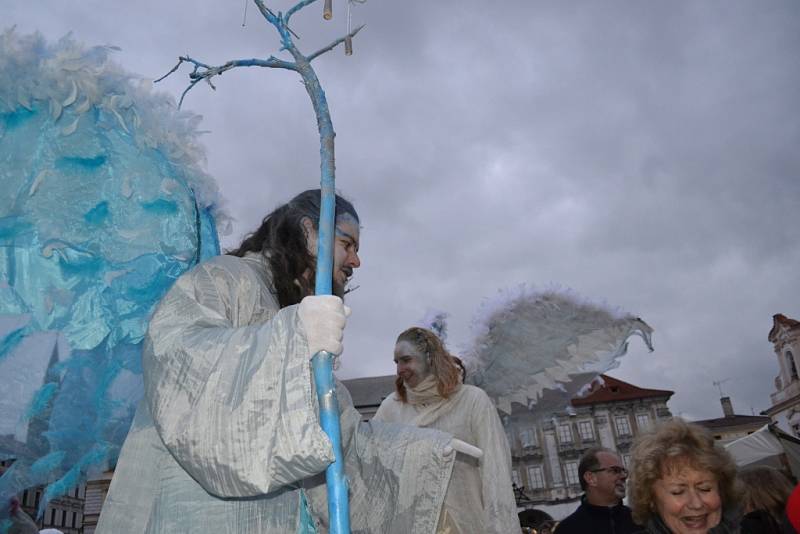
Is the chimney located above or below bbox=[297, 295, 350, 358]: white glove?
above

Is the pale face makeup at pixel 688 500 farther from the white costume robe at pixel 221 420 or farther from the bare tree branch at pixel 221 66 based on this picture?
the bare tree branch at pixel 221 66

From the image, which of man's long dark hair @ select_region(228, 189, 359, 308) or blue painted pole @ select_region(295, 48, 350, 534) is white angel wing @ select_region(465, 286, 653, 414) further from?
blue painted pole @ select_region(295, 48, 350, 534)

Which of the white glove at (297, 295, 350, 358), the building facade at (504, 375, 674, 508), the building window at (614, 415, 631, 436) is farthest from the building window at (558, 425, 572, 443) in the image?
the white glove at (297, 295, 350, 358)

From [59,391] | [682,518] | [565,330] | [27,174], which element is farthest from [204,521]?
[565,330]

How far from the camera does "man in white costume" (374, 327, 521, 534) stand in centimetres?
343

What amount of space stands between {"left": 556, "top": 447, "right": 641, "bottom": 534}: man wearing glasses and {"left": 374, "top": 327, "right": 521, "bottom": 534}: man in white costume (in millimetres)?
842

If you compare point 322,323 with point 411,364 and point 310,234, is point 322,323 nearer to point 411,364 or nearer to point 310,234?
point 310,234

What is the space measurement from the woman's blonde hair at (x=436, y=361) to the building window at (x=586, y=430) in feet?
123

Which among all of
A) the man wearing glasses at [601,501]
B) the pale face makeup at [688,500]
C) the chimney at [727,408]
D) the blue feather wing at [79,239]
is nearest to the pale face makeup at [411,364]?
the man wearing glasses at [601,501]

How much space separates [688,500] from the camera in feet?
8.67

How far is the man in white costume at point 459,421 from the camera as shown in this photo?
3434 millimetres

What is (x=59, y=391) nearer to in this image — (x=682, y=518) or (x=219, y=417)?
(x=219, y=417)

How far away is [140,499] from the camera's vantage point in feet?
5.79

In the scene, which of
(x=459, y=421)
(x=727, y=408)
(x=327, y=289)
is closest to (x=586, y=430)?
(x=727, y=408)
